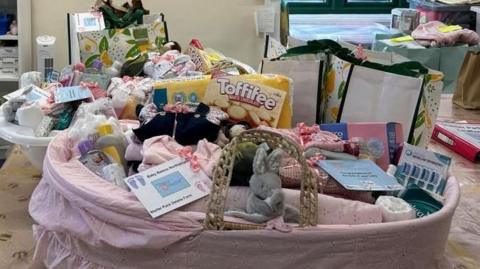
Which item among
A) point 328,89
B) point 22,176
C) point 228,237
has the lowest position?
point 22,176

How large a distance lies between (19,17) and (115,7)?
511 millimetres

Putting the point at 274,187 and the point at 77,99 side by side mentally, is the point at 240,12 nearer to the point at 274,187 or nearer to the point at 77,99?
the point at 77,99

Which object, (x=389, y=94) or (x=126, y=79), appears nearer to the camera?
(x=389, y=94)

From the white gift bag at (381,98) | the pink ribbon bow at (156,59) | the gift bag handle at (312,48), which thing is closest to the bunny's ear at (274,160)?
the white gift bag at (381,98)

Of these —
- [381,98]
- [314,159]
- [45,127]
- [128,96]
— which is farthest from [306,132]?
[45,127]

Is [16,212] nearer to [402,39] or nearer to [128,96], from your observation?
[128,96]

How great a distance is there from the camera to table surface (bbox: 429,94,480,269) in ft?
4.90

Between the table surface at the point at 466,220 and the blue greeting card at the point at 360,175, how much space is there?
465 millimetres

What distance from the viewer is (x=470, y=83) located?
8.73 ft

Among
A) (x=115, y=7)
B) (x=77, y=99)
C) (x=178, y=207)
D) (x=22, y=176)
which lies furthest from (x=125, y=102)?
(x=115, y=7)

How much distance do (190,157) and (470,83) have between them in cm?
196

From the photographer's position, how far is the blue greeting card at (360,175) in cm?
109

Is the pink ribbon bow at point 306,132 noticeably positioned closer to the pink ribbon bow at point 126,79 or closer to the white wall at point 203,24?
the pink ribbon bow at point 126,79

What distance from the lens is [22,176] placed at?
1897mm
